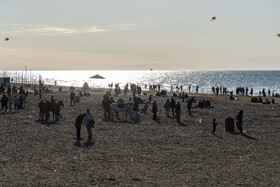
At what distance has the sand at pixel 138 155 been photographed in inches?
437

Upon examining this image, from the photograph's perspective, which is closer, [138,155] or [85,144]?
[138,155]

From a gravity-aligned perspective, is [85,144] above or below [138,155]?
above

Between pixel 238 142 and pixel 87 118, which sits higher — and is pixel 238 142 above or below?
below

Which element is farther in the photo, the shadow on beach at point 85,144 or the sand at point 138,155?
the shadow on beach at point 85,144

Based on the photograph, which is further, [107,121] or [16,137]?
[107,121]

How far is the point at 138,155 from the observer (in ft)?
46.6

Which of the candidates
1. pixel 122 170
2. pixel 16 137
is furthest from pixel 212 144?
pixel 16 137

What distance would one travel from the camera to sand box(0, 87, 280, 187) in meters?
11.1

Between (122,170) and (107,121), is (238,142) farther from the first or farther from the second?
(107,121)

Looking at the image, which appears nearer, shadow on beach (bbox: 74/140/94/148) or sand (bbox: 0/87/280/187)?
sand (bbox: 0/87/280/187)

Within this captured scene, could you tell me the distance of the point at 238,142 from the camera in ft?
56.4

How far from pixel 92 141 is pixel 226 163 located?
21.1 ft

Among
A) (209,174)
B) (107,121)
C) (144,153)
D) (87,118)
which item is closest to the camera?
(209,174)

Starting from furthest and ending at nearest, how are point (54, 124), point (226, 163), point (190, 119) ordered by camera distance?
1. point (190, 119)
2. point (54, 124)
3. point (226, 163)
